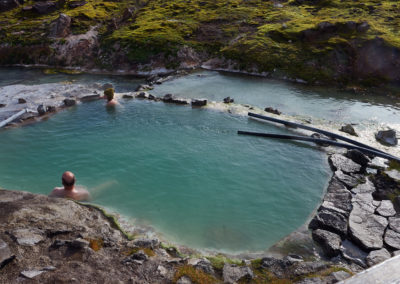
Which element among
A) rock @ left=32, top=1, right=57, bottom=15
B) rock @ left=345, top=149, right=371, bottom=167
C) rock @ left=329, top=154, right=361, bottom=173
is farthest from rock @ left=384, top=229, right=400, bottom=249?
rock @ left=32, top=1, right=57, bottom=15

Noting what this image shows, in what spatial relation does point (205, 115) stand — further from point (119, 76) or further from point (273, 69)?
point (119, 76)

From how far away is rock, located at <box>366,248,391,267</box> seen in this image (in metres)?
11.0

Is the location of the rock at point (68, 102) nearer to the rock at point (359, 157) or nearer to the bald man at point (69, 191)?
the bald man at point (69, 191)

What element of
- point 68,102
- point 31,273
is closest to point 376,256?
point 31,273

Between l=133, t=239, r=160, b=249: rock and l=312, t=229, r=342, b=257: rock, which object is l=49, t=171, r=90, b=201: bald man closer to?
l=133, t=239, r=160, b=249: rock

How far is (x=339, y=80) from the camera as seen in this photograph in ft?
115

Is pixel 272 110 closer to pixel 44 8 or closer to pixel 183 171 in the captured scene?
pixel 183 171

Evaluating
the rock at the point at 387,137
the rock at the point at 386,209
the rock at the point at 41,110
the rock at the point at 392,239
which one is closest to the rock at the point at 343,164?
the rock at the point at 386,209

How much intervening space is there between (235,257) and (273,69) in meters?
31.7

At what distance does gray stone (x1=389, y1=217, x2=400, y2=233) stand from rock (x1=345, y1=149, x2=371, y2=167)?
570 centimetres

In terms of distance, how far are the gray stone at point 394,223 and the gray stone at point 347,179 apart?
3.22 m

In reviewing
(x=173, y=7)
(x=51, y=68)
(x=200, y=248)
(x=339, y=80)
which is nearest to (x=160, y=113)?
(x=200, y=248)

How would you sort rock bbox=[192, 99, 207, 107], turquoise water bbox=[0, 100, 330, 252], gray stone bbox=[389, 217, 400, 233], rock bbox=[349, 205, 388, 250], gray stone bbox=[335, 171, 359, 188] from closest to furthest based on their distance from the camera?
rock bbox=[349, 205, 388, 250], gray stone bbox=[389, 217, 400, 233], turquoise water bbox=[0, 100, 330, 252], gray stone bbox=[335, 171, 359, 188], rock bbox=[192, 99, 207, 107]

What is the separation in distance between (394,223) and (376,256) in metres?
2.74
